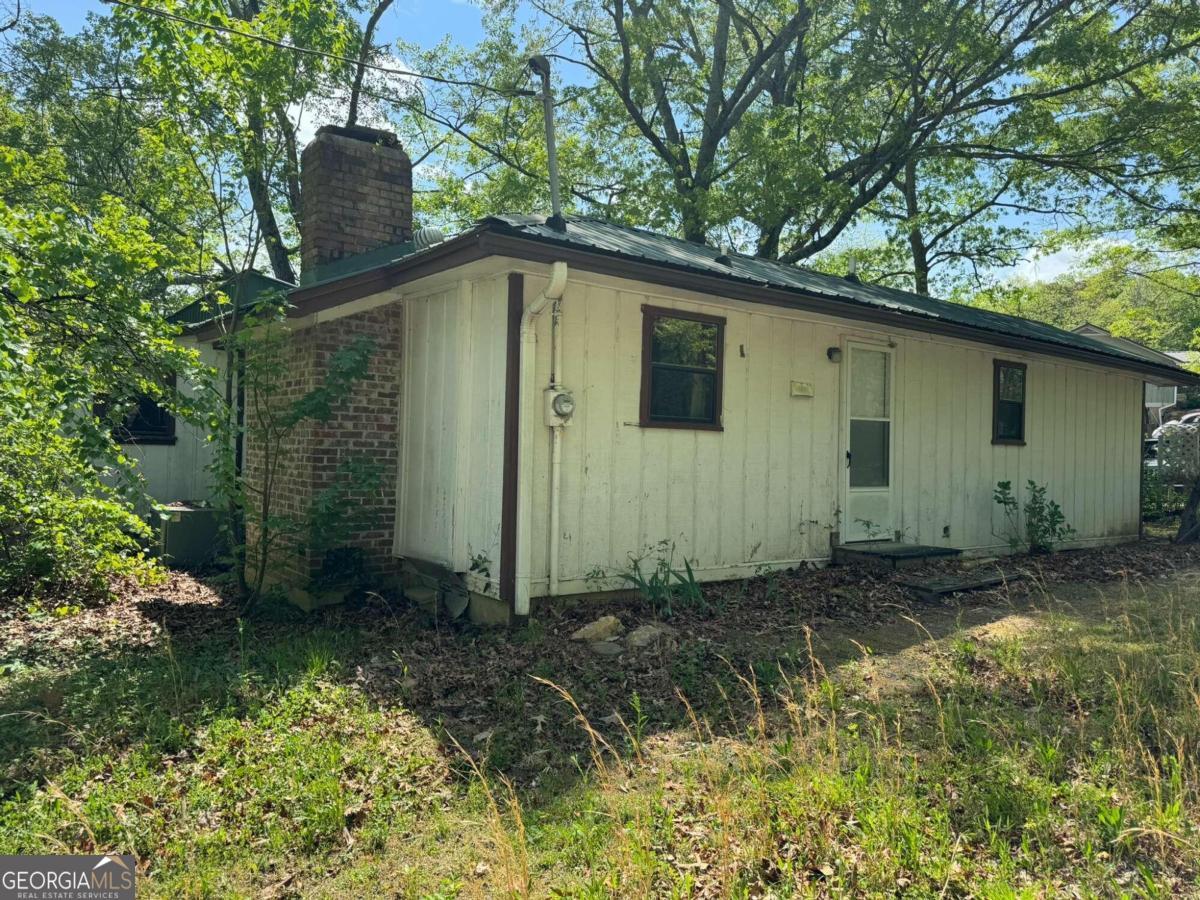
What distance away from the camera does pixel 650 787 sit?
3.37m

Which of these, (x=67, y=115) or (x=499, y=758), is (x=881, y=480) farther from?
(x=67, y=115)

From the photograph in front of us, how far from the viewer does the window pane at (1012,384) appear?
9.74m

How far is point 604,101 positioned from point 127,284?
15506 millimetres

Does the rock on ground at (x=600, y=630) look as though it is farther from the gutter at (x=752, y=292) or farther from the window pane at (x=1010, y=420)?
the window pane at (x=1010, y=420)

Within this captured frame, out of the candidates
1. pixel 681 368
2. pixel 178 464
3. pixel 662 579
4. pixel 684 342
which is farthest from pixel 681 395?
pixel 178 464

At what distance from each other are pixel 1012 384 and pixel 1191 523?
3623mm

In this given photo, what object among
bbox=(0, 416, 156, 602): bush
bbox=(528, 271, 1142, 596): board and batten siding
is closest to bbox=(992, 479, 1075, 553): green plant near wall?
bbox=(528, 271, 1142, 596): board and batten siding

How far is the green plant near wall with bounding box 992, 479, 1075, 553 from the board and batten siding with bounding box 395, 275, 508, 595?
263 inches

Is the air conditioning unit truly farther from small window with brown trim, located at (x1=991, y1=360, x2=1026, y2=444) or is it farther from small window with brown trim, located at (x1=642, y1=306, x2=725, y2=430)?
small window with brown trim, located at (x1=991, y1=360, x2=1026, y2=444)

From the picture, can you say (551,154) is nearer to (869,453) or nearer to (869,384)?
(869,384)

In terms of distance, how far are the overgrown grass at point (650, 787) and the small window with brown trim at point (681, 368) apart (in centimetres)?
259

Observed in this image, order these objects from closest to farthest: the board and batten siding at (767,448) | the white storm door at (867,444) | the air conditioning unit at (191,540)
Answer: the board and batten siding at (767,448), the white storm door at (867,444), the air conditioning unit at (191,540)

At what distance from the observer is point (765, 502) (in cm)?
740

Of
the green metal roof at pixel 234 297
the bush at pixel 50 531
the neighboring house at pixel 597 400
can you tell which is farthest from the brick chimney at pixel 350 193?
the bush at pixel 50 531
